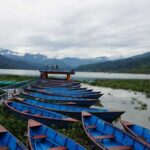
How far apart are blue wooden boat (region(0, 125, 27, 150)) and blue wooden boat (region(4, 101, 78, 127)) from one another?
501cm

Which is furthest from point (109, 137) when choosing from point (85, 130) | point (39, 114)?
point (39, 114)

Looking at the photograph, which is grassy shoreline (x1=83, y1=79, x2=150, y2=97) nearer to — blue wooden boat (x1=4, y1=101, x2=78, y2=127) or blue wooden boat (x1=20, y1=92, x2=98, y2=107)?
blue wooden boat (x1=20, y1=92, x2=98, y2=107)

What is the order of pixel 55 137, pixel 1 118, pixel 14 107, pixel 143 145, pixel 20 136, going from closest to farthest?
1. pixel 143 145
2. pixel 55 137
3. pixel 20 136
4. pixel 1 118
5. pixel 14 107

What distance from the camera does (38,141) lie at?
1458 centimetres

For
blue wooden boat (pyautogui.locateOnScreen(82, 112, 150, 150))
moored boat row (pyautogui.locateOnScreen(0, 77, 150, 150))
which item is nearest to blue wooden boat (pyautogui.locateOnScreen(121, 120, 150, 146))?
moored boat row (pyautogui.locateOnScreen(0, 77, 150, 150))

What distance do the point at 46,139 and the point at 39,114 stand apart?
255 inches

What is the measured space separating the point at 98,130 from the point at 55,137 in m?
4.13

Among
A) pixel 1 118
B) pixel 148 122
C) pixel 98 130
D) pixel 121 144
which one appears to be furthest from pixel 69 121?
pixel 148 122

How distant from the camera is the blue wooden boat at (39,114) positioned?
1834cm

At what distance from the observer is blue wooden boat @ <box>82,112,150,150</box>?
42.5ft

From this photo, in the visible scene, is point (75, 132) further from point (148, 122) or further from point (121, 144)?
point (148, 122)

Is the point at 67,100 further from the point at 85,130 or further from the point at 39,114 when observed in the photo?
the point at 85,130

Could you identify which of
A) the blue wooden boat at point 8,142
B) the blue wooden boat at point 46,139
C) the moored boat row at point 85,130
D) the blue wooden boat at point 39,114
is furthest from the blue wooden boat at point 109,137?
the blue wooden boat at point 8,142

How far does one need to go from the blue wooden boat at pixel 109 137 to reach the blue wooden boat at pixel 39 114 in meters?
1.47
